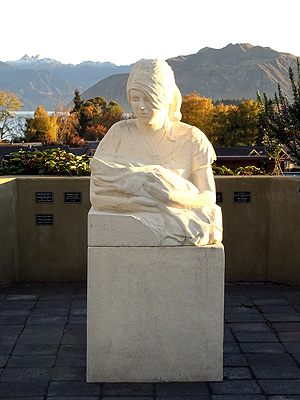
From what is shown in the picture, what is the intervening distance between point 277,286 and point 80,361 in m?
3.29

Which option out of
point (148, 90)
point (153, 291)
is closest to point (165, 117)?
point (148, 90)

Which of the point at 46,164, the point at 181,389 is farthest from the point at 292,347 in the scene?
the point at 46,164

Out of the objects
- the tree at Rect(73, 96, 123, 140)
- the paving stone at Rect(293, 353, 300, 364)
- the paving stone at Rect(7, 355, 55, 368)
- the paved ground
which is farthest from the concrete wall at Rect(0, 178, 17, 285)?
→ the tree at Rect(73, 96, 123, 140)

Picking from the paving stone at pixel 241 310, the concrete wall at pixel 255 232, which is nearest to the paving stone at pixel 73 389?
the paving stone at pixel 241 310

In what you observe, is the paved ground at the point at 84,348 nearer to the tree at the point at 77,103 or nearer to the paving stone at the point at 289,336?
the paving stone at the point at 289,336

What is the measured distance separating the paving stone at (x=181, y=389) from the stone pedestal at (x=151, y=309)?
5 cm

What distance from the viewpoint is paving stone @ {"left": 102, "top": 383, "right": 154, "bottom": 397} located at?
4.32m

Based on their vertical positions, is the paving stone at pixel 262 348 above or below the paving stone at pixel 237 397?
above

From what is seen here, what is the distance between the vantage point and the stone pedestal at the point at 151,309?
432cm

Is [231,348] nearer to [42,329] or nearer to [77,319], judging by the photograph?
[77,319]

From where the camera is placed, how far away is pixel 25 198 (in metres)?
7.39

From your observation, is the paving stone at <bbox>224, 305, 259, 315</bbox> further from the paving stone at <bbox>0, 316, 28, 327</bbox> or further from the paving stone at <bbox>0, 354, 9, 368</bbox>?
the paving stone at <bbox>0, 354, 9, 368</bbox>

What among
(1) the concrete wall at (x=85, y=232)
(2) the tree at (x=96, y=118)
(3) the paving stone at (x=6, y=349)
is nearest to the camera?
(3) the paving stone at (x=6, y=349)

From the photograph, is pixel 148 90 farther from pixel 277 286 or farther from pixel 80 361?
pixel 277 286
